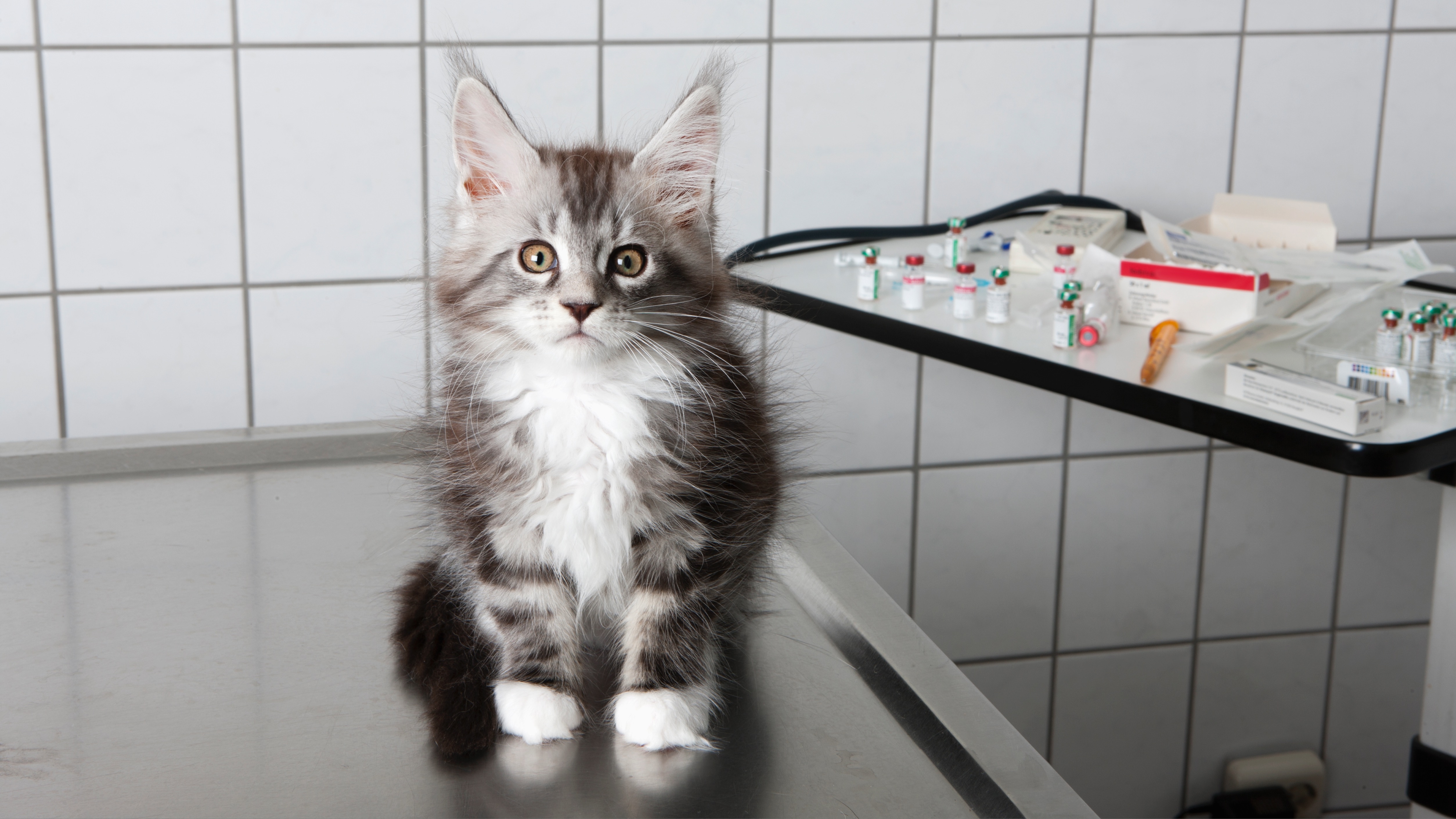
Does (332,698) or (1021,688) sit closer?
(332,698)

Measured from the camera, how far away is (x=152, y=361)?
1.53 metres

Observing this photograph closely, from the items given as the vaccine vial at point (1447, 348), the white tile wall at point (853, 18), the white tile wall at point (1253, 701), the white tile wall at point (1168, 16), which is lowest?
the white tile wall at point (1253, 701)

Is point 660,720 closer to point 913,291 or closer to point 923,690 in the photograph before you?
point 923,690

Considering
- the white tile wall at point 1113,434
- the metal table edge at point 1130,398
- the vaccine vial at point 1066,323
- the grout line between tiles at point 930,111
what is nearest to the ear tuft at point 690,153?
the metal table edge at point 1130,398

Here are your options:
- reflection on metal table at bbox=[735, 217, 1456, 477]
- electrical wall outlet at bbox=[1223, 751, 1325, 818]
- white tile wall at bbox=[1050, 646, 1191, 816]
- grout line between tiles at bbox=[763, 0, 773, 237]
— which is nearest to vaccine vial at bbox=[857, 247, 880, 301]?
reflection on metal table at bbox=[735, 217, 1456, 477]

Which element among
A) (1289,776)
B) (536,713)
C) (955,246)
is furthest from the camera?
(1289,776)

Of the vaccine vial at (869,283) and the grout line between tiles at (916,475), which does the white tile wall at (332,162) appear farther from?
the grout line between tiles at (916,475)

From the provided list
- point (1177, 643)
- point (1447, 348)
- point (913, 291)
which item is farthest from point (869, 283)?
point (1177, 643)

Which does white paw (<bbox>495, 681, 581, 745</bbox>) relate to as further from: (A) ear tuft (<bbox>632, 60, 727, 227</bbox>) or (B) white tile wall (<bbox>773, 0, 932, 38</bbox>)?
(B) white tile wall (<bbox>773, 0, 932, 38</bbox>)

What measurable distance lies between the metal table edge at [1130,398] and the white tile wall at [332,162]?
0.56 meters

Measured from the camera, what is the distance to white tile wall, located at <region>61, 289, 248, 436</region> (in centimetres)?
150

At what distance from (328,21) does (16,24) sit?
38cm

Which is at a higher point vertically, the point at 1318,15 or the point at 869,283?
the point at 1318,15

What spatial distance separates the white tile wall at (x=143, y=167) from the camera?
143 cm
